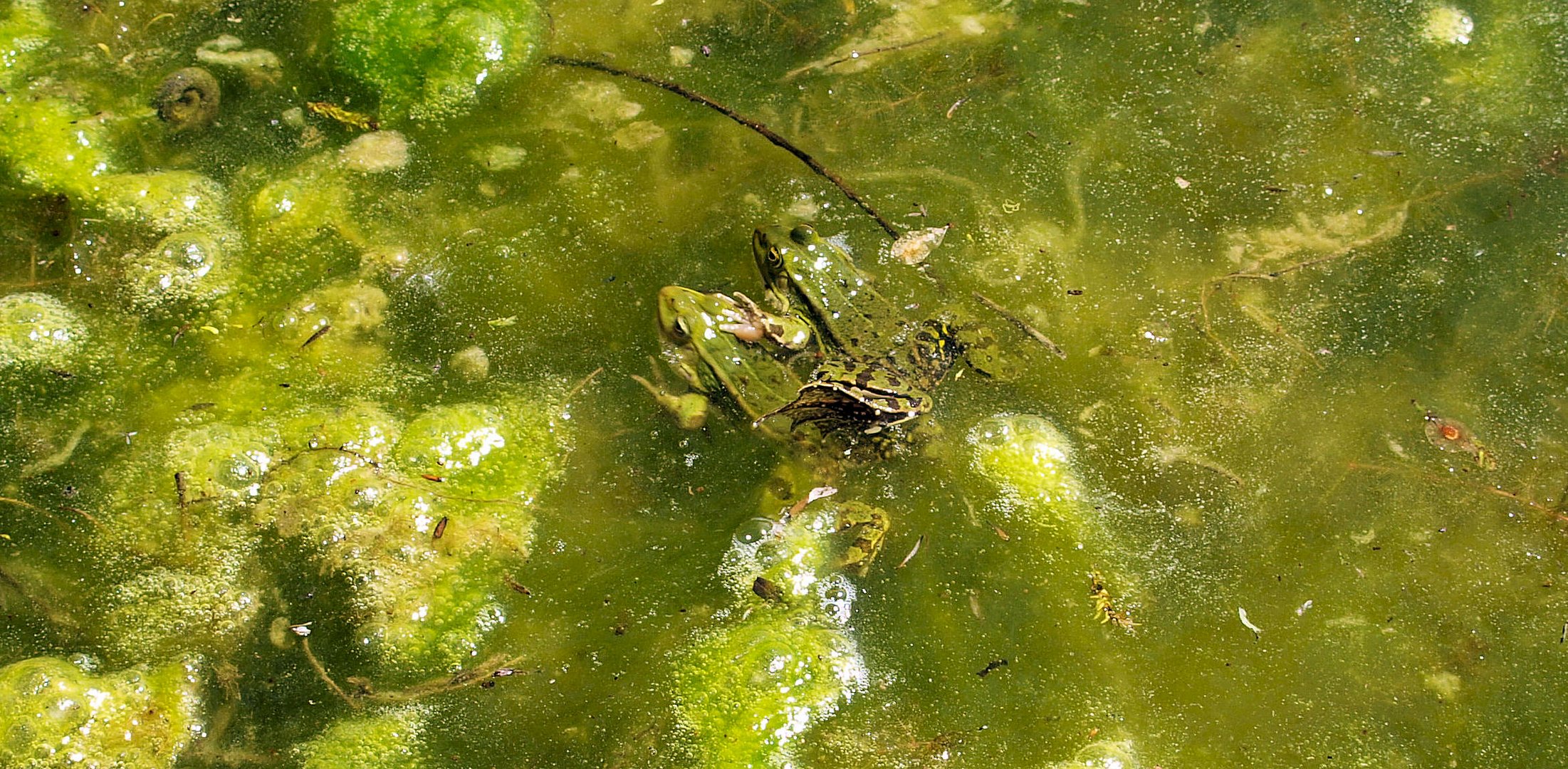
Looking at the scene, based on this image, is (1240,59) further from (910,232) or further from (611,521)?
(611,521)

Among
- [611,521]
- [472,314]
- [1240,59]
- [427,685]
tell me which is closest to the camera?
[427,685]

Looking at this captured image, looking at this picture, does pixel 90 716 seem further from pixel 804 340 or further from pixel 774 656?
pixel 804 340

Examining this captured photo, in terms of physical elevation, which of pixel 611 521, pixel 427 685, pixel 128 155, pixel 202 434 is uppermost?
pixel 128 155

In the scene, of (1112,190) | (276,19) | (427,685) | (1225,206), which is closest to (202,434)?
(427,685)

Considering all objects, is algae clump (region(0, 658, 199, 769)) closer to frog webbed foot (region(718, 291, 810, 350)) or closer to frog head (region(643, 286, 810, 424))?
frog head (region(643, 286, 810, 424))

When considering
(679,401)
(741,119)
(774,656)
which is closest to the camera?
(774,656)

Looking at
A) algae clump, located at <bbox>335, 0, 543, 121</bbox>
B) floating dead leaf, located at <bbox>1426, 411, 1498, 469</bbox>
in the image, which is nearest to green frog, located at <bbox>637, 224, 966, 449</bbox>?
algae clump, located at <bbox>335, 0, 543, 121</bbox>

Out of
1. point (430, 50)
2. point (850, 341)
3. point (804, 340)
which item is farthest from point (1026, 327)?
point (430, 50)
